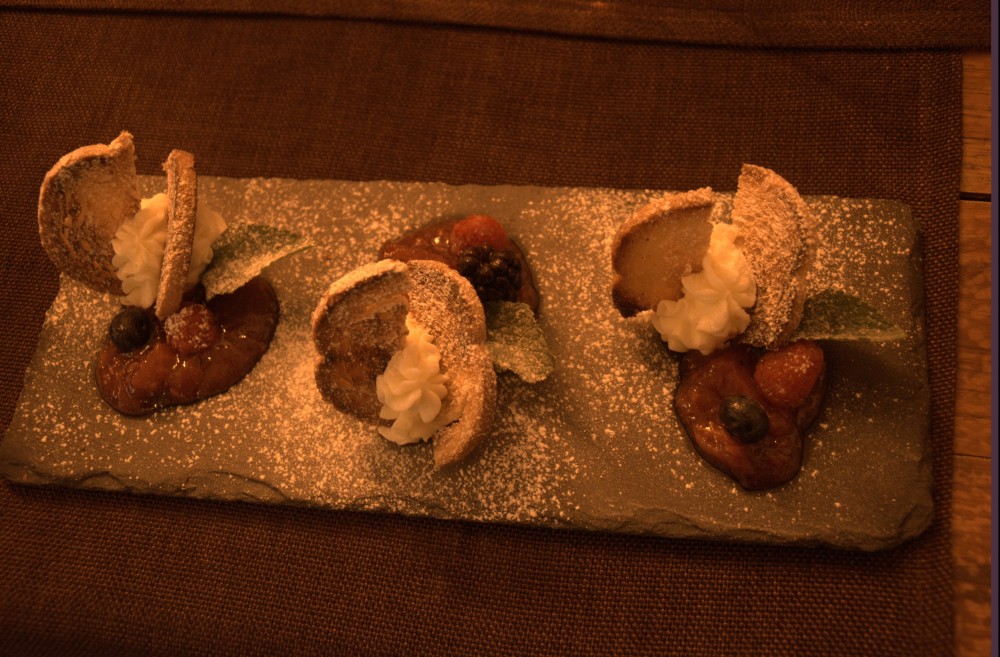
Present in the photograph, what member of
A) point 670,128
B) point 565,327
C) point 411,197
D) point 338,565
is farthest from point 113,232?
point 670,128

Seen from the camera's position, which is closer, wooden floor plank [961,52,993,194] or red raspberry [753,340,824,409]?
red raspberry [753,340,824,409]

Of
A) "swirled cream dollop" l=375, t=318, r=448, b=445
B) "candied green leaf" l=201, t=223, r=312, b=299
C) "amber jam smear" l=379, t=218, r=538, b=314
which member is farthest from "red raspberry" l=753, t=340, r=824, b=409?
"candied green leaf" l=201, t=223, r=312, b=299

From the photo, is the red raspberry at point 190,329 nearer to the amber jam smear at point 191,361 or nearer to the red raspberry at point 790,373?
the amber jam smear at point 191,361

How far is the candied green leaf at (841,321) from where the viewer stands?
1.60 metres

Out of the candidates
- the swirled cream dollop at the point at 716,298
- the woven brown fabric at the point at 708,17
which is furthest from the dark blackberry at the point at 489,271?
the woven brown fabric at the point at 708,17

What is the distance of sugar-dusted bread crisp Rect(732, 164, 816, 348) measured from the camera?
1584 millimetres

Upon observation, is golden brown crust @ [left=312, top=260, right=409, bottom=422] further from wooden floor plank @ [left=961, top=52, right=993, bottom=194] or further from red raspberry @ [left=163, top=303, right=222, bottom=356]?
wooden floor plank @ [left=961, top=52, right=993, bottom=194]

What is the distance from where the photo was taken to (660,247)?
5.29ft

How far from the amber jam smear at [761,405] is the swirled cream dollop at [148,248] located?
3.63ft

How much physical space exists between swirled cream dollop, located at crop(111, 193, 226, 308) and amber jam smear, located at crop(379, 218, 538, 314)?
40 centimetres

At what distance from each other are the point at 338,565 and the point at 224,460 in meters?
0.35

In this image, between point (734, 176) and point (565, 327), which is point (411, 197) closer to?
point (565, 327)

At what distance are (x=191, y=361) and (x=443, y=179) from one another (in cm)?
81

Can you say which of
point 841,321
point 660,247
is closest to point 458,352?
point 660,247
